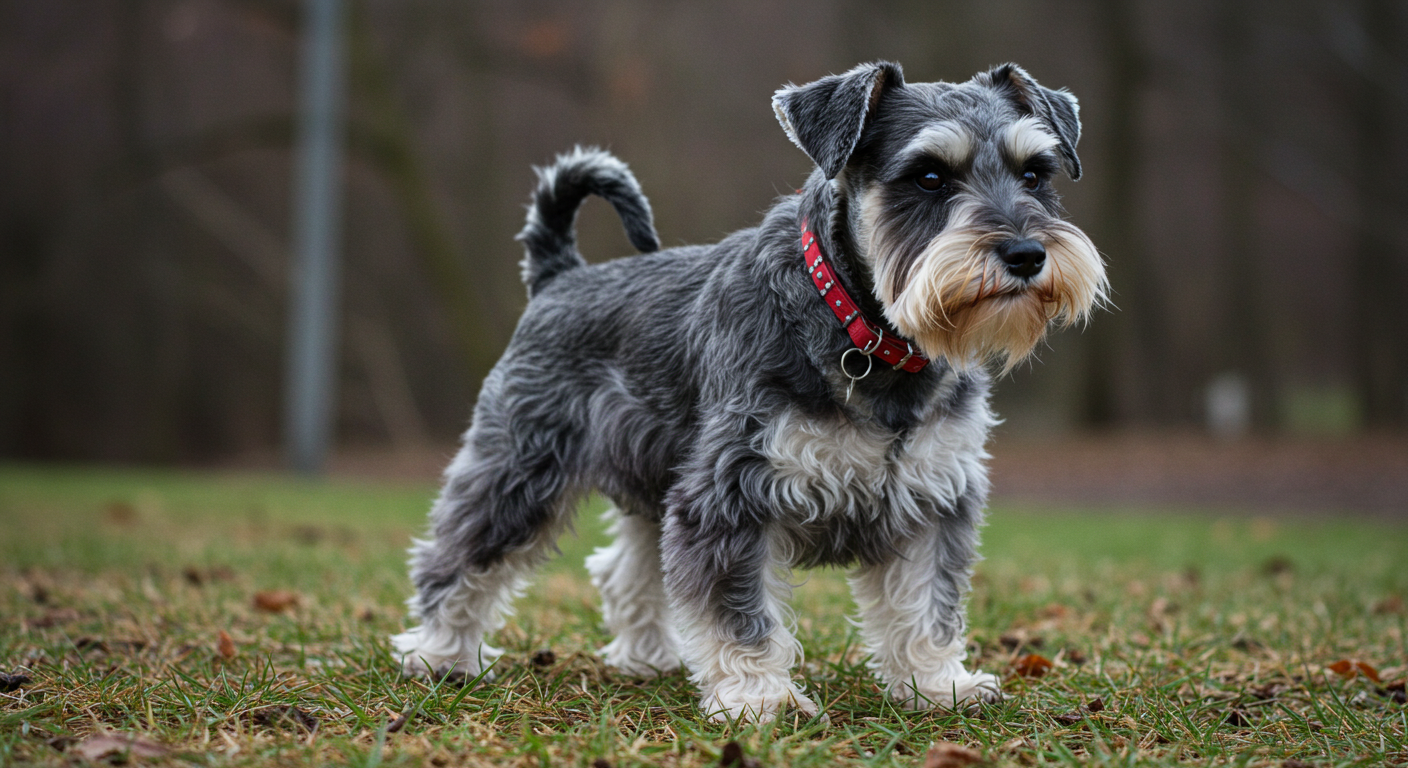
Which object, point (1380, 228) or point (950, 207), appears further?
point (1380, 228)

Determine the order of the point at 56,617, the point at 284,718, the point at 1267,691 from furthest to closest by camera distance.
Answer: the point at 56,617 → the point at 1267,691 → the point at 284,718

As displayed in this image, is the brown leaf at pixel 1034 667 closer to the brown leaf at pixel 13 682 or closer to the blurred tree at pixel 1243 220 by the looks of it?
the brown leaf at pixel 13 682

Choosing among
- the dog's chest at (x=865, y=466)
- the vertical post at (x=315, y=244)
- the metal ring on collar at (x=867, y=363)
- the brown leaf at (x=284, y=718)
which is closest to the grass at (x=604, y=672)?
the brown leaf at (x=284, y=718)

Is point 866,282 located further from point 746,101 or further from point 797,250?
point 746,101

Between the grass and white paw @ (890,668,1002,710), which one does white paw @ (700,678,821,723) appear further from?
white paw @ (890,668,1002,710)

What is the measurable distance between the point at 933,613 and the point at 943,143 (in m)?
1.47

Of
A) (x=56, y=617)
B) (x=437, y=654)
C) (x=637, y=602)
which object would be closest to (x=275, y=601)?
(x=56, y=617)

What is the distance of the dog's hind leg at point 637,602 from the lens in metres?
4.23

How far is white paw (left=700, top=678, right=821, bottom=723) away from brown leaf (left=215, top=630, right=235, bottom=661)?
183 centimetres

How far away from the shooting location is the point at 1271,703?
143 inches

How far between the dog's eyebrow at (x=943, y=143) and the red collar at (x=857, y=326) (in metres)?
0.41

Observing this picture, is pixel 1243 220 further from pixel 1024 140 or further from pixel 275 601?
pixel 275 601

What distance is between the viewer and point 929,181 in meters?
3.41

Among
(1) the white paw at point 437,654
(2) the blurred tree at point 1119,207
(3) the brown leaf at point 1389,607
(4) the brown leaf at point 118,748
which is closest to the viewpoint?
(4) the brown leaf at point 118,748
